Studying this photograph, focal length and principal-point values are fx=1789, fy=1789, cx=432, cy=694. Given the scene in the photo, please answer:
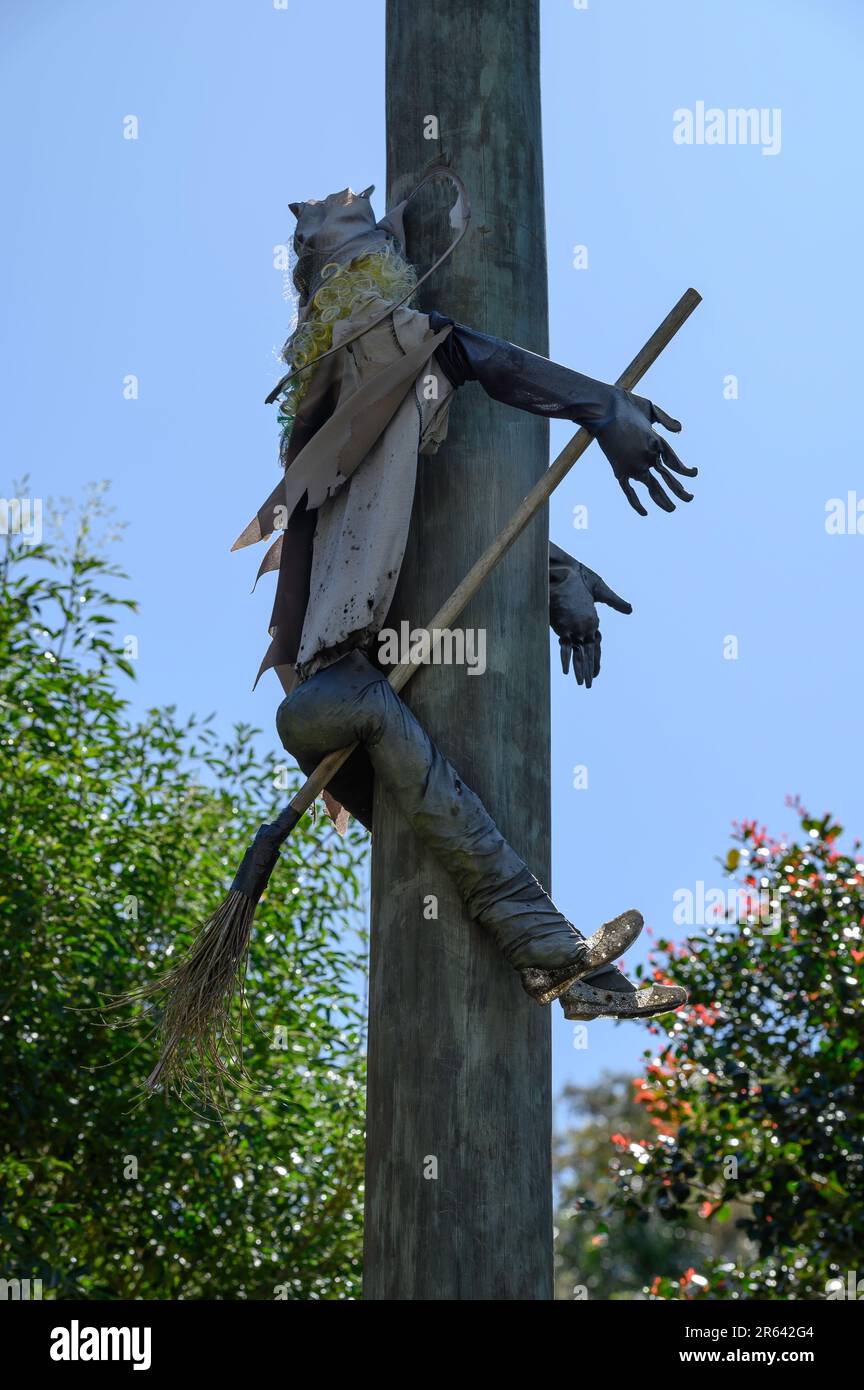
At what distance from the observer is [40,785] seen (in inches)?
340

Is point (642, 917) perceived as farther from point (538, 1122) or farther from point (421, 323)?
point (421, 323)

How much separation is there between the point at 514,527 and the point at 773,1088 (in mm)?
4877

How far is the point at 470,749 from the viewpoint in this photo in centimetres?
400

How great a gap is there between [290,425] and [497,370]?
684mm

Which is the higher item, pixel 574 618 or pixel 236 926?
pixel 574 618

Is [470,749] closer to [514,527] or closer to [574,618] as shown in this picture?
[514,527]

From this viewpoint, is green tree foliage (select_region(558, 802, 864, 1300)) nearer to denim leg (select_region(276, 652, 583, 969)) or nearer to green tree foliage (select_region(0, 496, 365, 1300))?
green tree foliage (select_region(0, 496, 365, 1300))

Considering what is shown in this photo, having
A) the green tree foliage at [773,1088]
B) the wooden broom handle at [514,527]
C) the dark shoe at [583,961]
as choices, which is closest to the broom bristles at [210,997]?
the wooden broom handle at [514,527]

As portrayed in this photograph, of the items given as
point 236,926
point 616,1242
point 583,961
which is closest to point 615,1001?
point 583,961

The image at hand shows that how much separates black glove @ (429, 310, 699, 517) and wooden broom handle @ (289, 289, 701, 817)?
0.08 m

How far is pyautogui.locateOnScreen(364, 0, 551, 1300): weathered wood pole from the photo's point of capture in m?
3.65

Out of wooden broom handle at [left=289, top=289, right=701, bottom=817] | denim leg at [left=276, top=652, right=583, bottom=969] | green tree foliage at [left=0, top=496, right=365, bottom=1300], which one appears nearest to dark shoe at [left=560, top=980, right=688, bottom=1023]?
denim leg at [left=276, top=652, right=583, bottom=969]

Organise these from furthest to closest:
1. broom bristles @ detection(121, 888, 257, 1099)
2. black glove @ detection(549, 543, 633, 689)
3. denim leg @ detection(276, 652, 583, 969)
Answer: black glove @ detection(549, 543, 633, 689), broom bristles @ detection(121, 888, 257, 1099), denim leg @ detection(276, 652, 583, 969)
